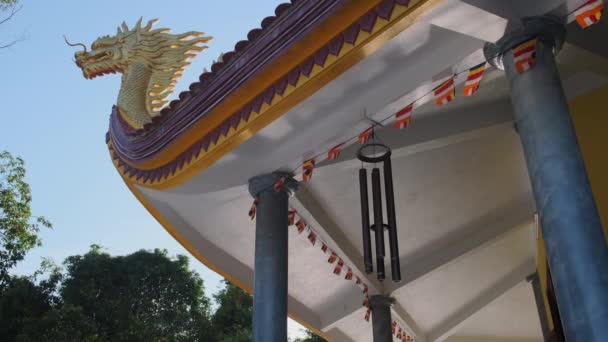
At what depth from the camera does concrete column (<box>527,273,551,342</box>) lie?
8719 mm

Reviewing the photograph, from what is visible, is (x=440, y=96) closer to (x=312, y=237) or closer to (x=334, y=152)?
(x=334, y=152)

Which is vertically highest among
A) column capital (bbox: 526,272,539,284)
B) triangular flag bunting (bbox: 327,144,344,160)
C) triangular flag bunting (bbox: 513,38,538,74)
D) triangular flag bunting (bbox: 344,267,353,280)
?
column capital (bbox: 526,272,539,284)

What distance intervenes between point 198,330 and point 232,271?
14.7 metres

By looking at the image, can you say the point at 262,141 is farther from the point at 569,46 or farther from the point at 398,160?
the point at 569,46

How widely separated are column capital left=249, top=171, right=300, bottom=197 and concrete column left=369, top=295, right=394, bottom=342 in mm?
3314

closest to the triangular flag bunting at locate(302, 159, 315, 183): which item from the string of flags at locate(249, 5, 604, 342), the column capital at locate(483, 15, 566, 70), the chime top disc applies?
the string of flags at locate(249, 5, 604, 342)

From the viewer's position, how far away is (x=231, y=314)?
72.2ft

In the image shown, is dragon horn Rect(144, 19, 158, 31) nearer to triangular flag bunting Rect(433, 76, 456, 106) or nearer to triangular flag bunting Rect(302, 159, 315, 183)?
triangular flag bunting Rect(302, 159, 315, 183)

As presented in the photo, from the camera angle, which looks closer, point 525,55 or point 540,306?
point 525,55

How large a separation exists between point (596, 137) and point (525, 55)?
186cm

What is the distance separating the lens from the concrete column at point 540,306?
872 centimetres

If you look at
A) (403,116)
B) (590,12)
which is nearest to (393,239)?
(403,116)

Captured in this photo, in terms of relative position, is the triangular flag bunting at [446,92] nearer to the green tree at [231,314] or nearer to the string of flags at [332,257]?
the string of flags at [332,257]

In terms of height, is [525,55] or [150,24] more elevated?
[150,24]
